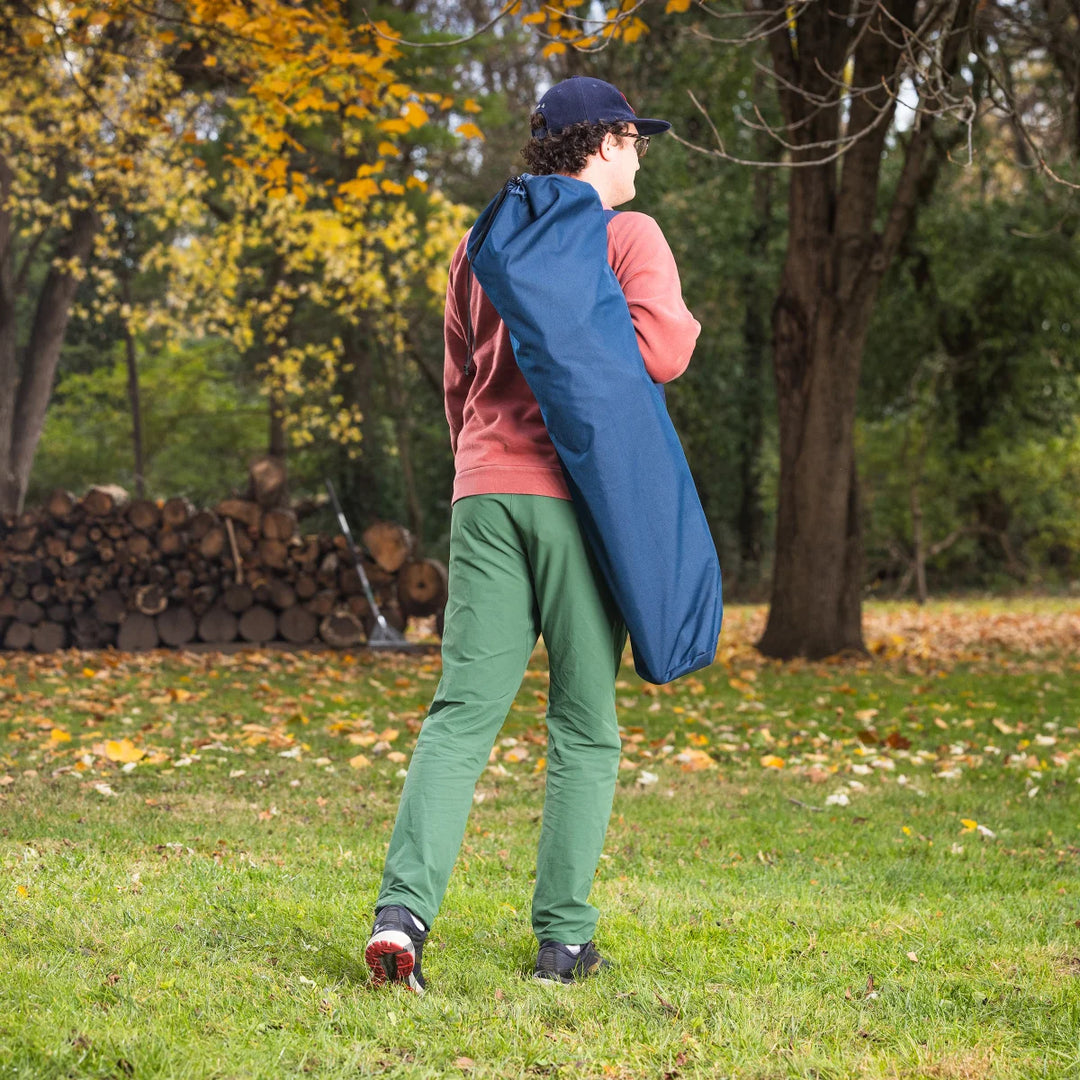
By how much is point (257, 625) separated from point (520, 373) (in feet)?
29.7

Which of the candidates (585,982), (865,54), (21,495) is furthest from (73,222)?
(585,982)

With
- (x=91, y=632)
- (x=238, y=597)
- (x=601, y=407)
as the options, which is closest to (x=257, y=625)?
(x=238, y=597)

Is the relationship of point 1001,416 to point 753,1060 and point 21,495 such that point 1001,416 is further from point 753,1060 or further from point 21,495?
point 753,1060

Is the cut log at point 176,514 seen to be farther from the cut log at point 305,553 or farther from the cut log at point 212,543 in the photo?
the cut log at point 305,553

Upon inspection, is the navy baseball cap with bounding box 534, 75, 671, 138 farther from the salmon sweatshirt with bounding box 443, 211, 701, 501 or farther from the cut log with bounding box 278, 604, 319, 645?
the cut log with bounding box 278, 604, 319, 645

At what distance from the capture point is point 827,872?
3.89m

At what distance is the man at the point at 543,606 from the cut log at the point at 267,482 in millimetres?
9023

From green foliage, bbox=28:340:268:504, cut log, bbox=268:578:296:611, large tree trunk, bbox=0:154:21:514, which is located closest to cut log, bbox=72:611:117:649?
large tree trunk, bbox=0:154:21:514

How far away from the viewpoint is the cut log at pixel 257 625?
11.2 metres

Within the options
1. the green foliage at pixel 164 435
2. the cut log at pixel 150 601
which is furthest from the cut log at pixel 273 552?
the green foliage at pixel 164 435

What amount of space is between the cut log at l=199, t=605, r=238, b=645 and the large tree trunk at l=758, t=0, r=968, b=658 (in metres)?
4.99

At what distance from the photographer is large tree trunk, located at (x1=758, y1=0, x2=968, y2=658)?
9883mm

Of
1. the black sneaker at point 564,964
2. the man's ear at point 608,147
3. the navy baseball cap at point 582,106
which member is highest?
the navy baseball cap at point 582,106

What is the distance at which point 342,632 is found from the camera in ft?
36.7
